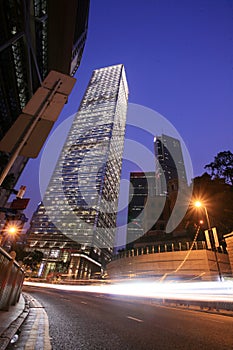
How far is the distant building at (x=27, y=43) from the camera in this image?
24.4 metres

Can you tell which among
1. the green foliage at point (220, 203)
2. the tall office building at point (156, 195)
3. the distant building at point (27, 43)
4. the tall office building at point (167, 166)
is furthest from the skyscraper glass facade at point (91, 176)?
the distant building at point (27, 43)

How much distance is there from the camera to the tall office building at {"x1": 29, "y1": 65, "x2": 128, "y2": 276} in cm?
14525

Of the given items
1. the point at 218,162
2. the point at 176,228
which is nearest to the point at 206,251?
the point at 218,162

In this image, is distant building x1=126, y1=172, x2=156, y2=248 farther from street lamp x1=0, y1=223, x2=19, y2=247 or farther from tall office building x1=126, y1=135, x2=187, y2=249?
street lamp x1=0, y1=223, x2=19, y2=247

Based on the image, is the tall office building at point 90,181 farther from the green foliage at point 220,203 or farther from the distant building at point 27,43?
the distant building at point 27,43

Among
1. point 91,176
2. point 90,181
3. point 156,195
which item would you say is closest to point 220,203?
A: point 156,195

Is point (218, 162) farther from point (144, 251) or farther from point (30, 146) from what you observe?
point (30, 146)

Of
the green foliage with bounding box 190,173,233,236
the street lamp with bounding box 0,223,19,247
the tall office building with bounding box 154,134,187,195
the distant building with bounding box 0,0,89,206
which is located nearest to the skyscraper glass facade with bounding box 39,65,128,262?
the tall office building with bounding box 154,134,187,195

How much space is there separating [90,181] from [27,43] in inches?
5421

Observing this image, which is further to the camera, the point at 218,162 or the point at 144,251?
the point at 144,251

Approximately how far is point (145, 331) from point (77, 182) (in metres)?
162

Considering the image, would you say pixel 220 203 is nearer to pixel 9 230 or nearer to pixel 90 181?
pixel 9 230

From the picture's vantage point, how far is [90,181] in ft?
533

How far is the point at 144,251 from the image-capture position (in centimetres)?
3884
